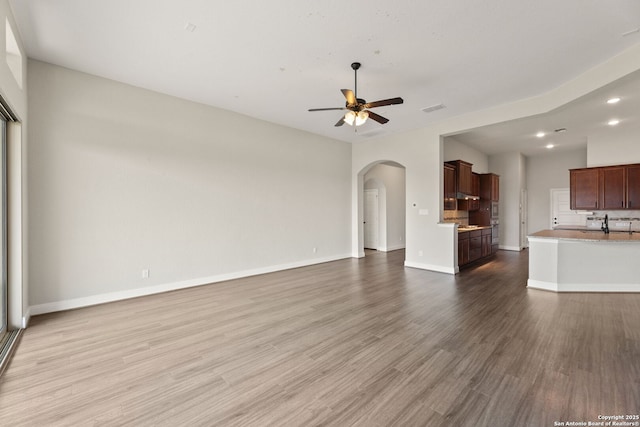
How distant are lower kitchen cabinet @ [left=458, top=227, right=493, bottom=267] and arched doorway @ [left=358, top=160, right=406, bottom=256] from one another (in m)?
2.68

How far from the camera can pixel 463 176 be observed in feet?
23.4

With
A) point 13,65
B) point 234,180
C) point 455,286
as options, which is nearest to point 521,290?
point 455,286

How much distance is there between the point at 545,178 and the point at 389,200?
5.42m

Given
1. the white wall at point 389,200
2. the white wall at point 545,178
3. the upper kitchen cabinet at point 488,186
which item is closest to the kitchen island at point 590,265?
the upper kitchen cabinet at point 488,186

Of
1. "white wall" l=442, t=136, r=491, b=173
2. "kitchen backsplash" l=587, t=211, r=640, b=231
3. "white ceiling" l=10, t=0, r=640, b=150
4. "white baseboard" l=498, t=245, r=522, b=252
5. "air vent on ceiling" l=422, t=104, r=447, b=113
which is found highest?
"white ceiling" l=10, t=0, r=640, b=150

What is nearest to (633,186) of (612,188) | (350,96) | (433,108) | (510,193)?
(612,188)

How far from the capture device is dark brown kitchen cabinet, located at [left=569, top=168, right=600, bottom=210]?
672cm

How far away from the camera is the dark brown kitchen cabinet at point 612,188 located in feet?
20.8

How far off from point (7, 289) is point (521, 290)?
710cm

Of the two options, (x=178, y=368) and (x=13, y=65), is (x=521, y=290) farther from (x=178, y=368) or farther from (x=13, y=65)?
(x=13, y=65)

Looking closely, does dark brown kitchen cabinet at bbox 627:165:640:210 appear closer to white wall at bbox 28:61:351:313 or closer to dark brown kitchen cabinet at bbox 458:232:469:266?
dark brown kitchen cabinet at bbox 458:232:469:266

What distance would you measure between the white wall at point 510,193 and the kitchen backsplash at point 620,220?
2027 mm

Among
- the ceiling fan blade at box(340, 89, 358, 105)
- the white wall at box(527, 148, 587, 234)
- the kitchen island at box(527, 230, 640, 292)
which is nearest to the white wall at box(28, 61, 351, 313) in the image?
the ceiling fan blade at box(340, 89, 358, 105)

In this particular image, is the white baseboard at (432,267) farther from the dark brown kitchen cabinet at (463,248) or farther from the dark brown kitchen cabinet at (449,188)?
the dark brown kitchen cabinet at (449,188)
